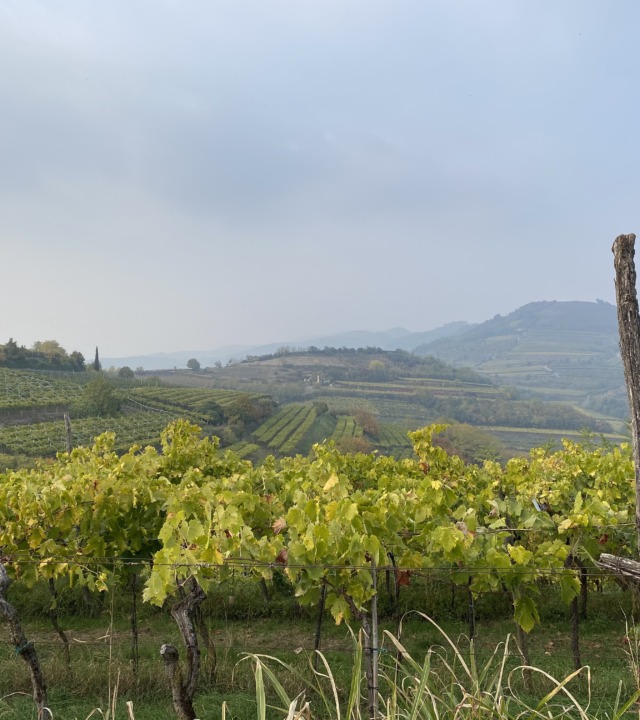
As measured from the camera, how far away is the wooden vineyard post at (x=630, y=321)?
375 cm

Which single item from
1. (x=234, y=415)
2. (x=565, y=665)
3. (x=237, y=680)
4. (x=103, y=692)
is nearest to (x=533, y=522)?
(x=565, y=665)

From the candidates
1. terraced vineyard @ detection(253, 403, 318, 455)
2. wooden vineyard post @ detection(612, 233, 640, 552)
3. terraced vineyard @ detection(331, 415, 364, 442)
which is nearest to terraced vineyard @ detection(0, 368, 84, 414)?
terraced vineyard @ detection(253, 403, 318, 455)

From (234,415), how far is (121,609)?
41.0 meters

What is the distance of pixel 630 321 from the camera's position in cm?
380

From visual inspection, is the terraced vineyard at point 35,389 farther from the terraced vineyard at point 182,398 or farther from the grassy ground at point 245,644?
the grassy ground at point 245,644

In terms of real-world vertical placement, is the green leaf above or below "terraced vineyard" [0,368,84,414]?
below

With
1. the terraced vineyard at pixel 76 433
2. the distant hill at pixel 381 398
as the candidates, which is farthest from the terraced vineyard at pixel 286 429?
the terraced vineyard at pixel 76 433

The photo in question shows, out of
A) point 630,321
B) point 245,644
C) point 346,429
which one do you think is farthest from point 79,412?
point 630,321

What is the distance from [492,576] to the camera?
432 cm

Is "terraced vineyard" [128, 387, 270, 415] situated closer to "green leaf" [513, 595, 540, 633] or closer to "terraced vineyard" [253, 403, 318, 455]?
"terraced vineyard" [253, 403, 318, 455]

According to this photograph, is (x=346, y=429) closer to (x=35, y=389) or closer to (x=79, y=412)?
(x=79, y=412)

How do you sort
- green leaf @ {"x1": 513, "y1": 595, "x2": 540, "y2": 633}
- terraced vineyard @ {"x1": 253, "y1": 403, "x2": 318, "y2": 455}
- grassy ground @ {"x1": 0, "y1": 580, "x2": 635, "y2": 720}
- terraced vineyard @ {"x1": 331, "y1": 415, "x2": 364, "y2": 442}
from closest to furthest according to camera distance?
green leaf @ {"x1": 513, "y1": 595, "x2": 540, "y2": 633}
grassy ground @ {"x1": 0, "y1": 580, "x2": 635, "y2": 720}
terraced vineyard @ {"x1": 253, "y1": 403, "x2": 318, "y2": 455}
terraced vineyard @ {"x1": 331, "y1": 415, "x2": 364, "y2": 442}

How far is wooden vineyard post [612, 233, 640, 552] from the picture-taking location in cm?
375

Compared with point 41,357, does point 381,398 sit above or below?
below
